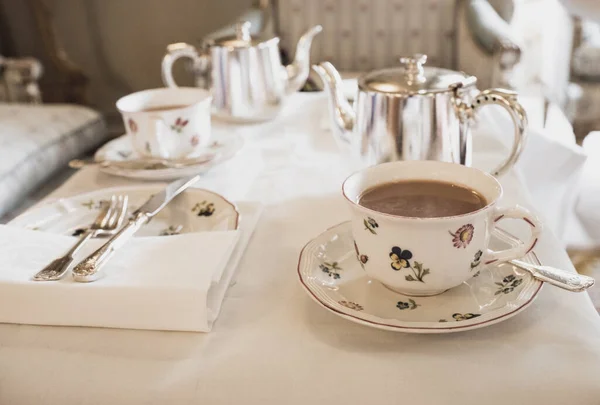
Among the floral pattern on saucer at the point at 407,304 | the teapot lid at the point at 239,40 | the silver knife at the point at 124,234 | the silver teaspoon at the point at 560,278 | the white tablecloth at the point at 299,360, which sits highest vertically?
the teapot lid at the point at 239,40

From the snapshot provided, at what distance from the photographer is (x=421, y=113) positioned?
2.04 feet

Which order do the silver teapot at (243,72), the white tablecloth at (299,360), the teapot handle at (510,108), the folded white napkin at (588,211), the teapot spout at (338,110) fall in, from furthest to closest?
the folded white napkin at (588,211) → the silver teapot at (243,72) → the teapot spout at (338,110) → the teapot handle at (510,108) → the white tablecloth at (299,360)

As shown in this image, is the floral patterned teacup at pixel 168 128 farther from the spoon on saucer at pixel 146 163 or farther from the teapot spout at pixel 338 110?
the teapot spout at pixel 338 110

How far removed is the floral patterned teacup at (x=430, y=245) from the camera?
16.6 inches

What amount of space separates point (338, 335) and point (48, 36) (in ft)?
8.14

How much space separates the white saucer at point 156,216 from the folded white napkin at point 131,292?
3.8 inches

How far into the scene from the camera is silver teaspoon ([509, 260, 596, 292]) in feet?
1.47

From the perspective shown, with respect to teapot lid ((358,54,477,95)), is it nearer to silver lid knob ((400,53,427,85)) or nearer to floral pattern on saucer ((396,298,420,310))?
silver lid knob ((400,53,427,85))

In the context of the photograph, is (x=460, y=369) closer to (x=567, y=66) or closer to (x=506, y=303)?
(x=506, y=303)

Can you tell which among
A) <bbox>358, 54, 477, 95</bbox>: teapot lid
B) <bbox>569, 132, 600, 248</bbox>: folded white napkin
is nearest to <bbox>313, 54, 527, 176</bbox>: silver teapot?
<bbox>358, 54, 477, 95</bbox>: teapot lid

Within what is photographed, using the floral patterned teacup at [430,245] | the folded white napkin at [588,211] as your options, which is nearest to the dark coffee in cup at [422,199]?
the floral patterned teacup at [430,245]

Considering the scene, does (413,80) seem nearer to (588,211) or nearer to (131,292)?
(131,292)

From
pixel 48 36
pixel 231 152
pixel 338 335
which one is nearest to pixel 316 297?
pixel 338 335

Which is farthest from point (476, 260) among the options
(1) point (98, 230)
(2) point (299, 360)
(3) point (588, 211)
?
(3) point (588, 211)
